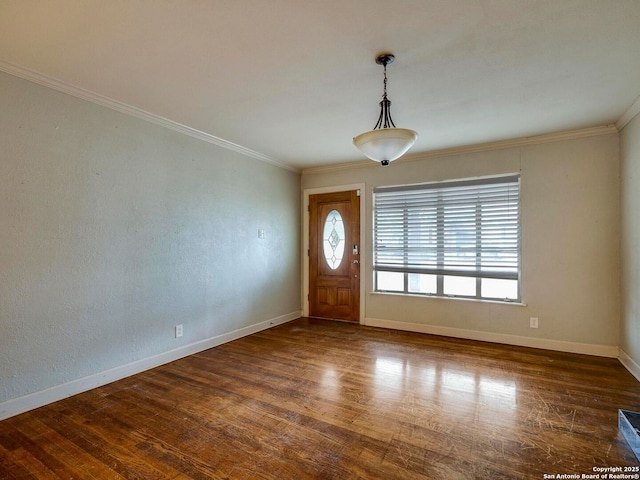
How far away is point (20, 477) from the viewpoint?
1696mm

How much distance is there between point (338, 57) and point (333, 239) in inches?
131

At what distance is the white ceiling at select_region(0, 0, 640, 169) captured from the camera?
1770 mm

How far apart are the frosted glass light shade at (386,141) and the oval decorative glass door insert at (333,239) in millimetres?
2909

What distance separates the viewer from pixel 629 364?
Answer: 3115mm

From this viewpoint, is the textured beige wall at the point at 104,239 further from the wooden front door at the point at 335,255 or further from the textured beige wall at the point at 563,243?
the textured beige wall at the point at 563,243

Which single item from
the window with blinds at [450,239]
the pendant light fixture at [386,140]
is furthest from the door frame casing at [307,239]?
the pendant light fixture at [386,140]

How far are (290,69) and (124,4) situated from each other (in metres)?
1.06

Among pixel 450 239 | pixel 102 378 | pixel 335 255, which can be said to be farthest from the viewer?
pixel 335 255

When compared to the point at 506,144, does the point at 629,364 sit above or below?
below

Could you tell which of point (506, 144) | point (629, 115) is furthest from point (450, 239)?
point (629, 115)

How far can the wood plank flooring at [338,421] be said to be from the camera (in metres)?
1.79

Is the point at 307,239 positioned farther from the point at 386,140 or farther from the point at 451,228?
the point at 386,140

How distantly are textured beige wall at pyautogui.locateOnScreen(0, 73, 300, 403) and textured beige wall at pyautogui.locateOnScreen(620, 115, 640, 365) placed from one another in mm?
4281

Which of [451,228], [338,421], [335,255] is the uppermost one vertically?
[451,228]
